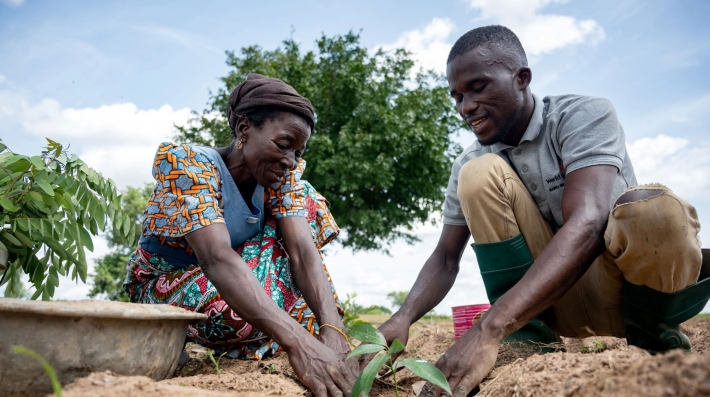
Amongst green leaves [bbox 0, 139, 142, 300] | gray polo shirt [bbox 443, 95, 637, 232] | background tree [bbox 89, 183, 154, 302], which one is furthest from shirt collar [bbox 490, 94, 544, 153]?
background tree [bbox 89, 183, 154, 302]

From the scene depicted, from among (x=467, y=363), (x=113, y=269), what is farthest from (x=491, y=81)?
(x=113, y=269)

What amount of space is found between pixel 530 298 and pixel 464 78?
1027 millimetres

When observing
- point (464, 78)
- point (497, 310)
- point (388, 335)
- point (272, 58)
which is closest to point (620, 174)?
point (464, 78)

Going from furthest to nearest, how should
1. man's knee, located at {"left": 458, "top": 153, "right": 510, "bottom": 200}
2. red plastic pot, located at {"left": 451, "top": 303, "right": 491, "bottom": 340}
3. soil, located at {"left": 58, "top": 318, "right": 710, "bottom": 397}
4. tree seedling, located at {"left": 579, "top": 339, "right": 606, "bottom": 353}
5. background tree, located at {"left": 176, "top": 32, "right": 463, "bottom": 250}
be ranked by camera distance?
1. background tree, located at {"left": 176, "top": 32, "right": 463, "bottom": 250}
2. red plastic pot, located at {"left": 451, "top": 303, "right": 491, "bottom": 340}
3. tree seedling, located at {"left": 579, "top": 339, "right": 606, "bottom": 353}
4. man's knee, located at {"left": 458, "top": 153, "right": 510, "bottom": 200}
5. soil, located at {"left": 58, "top": 318, "right": 710, "bottom": 397}

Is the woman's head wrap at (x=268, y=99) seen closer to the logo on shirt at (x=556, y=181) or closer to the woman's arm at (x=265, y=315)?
the woman's arm at (x=265, y=315)

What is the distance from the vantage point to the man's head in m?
2.29

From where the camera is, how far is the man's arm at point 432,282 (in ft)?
7.25

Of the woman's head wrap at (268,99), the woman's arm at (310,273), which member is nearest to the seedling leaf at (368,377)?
the woman's arm at (310,273)

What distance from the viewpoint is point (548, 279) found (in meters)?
1.78

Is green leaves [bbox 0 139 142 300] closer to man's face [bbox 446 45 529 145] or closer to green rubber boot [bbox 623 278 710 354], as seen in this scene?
man's face [bbox 446 45 529 145]

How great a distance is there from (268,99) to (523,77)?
1162 millimetres

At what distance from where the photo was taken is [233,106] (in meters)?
2.51

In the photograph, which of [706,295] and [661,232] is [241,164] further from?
[706,295]

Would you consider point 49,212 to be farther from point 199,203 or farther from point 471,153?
point 471,153
